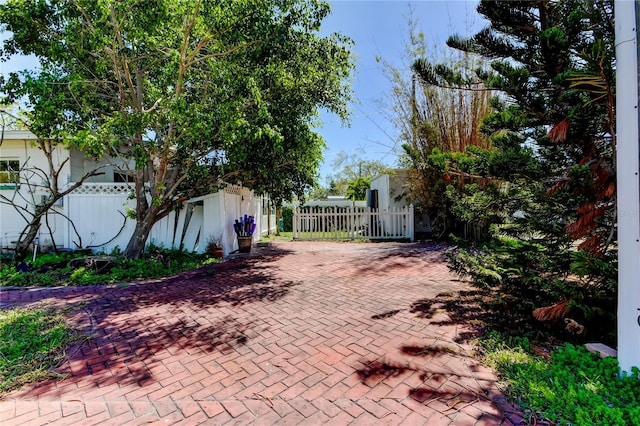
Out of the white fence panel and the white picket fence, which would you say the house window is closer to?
the white fence panel

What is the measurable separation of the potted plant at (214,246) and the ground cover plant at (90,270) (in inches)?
23.6

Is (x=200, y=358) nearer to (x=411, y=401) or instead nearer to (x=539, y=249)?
(x=411, y=401)

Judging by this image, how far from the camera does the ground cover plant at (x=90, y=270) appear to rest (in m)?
5.91

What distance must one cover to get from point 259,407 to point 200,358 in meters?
1.03

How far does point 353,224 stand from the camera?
39.9ft

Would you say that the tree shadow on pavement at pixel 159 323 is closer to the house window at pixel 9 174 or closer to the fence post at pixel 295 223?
the house window at pixel 9 174

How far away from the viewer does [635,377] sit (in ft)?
7.20

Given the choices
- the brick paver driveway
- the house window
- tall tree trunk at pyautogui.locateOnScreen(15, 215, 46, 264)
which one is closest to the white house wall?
the house window

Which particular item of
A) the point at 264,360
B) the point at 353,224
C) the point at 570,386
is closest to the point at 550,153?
the point at 570,386

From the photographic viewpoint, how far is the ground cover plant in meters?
5.91

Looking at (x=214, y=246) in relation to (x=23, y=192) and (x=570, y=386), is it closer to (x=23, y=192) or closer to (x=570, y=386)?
(x=23, y=192)

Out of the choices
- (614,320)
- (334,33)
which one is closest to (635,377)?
(614,320)

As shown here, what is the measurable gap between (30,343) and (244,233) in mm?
6368

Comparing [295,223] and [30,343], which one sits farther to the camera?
[295,223]
